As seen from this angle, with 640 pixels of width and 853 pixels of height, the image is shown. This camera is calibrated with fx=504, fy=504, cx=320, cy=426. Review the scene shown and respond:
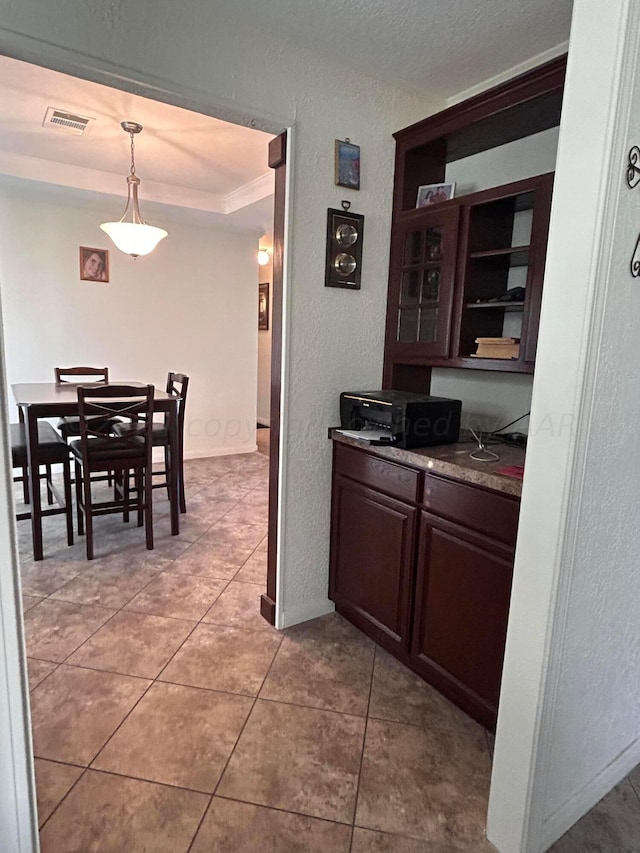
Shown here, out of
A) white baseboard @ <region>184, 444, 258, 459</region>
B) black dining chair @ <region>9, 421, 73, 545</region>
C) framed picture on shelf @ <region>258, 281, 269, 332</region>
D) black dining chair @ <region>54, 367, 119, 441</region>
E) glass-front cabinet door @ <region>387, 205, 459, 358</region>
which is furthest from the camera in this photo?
framed picture on shelf @ <region>258, 281, 269, 332</region>

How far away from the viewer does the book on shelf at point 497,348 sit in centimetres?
187

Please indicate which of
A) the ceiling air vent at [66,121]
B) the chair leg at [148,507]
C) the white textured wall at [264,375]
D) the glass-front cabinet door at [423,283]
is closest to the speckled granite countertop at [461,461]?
the glass-front cabinet door at [423,283]

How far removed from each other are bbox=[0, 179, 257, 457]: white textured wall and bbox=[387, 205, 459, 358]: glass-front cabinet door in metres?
3.18

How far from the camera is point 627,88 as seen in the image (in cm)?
104

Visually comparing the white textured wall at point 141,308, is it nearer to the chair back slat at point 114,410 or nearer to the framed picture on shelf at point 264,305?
the chair back slat at point 114,410

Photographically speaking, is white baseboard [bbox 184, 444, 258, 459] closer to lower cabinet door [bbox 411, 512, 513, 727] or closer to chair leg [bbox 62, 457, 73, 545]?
chair leg [bbox 62, 457, 73, 545]

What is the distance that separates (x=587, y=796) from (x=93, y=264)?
15.8ft

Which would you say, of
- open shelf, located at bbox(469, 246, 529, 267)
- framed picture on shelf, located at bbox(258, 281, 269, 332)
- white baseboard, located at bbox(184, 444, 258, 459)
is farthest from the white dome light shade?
framed picture on shelf, located at bbox(258, 281, 269, 332)

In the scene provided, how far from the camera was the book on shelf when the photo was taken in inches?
73.6

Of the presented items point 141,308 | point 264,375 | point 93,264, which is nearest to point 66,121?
point 93,264

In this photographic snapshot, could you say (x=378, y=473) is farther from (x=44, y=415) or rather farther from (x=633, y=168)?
(x=44, y=415)

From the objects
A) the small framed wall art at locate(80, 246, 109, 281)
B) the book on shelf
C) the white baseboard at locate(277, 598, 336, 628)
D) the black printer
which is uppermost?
the small framed wall art at locate(80, 246, 109, 281)

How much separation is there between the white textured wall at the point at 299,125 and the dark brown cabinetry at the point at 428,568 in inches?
7.5

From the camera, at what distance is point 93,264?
4465mm
